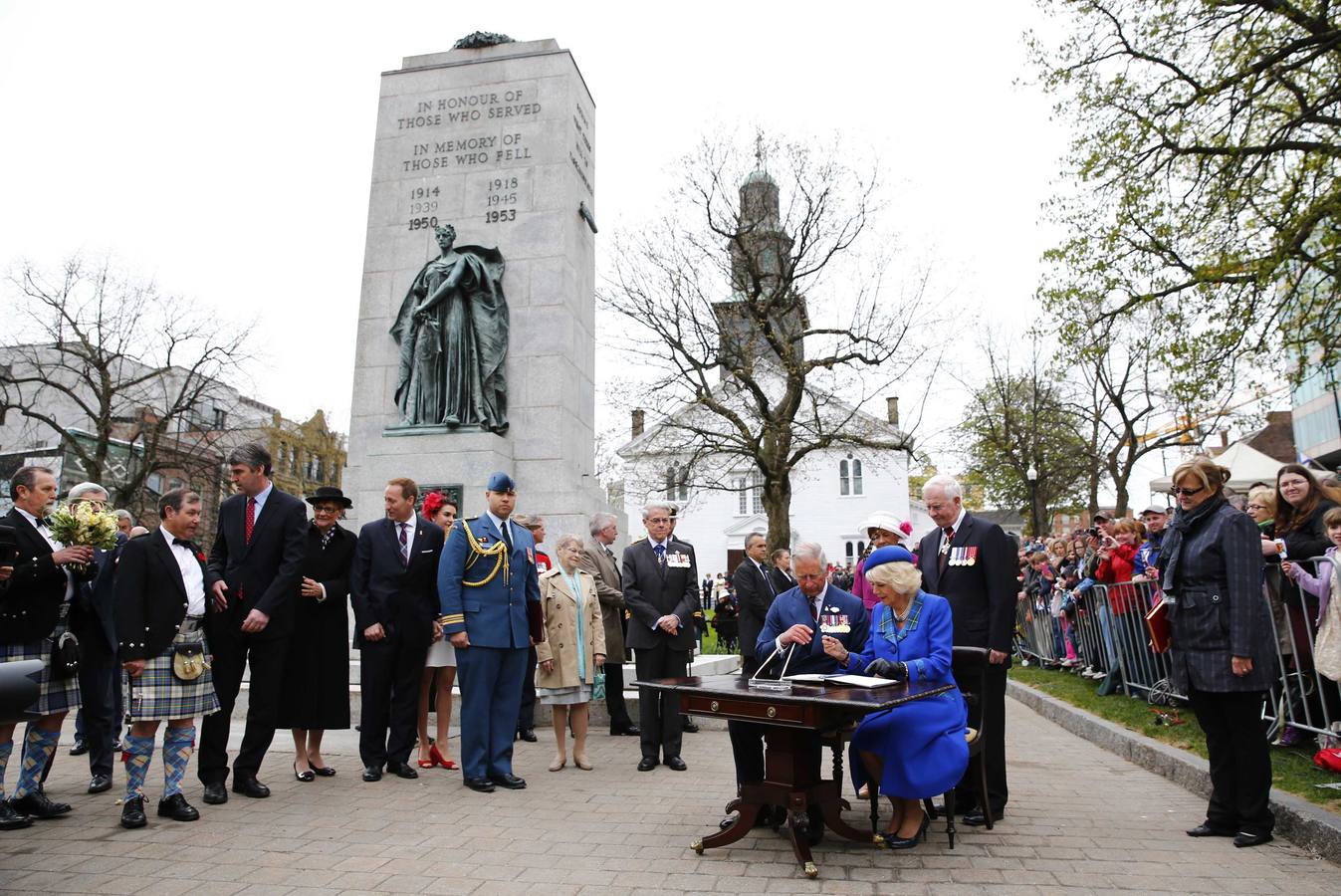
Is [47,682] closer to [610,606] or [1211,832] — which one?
[610,606]

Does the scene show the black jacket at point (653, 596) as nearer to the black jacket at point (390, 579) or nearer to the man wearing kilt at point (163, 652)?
the black jacket at point (390, 579)

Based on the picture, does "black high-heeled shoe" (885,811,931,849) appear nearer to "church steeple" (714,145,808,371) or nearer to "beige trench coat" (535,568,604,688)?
"beige trench coat" (535,568,604,688)

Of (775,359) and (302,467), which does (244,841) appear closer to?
(775,359)

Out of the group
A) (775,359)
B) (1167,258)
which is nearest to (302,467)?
(775,359)

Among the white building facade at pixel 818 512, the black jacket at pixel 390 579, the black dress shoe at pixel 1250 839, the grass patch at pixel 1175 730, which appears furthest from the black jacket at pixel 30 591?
the white building facade at pixel 818 512

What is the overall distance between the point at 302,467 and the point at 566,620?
45639 millimetres

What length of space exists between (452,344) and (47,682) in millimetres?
6306

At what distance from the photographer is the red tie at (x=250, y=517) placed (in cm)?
598

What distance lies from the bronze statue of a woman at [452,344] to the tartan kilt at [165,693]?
5.59 metres

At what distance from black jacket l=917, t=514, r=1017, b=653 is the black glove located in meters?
0.94

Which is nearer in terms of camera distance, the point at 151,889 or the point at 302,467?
the point at 151,889

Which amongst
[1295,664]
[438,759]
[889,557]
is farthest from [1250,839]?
[438,759]

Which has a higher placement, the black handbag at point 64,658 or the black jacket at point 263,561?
the black jacket at point 263,561

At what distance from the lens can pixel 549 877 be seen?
416 cm
